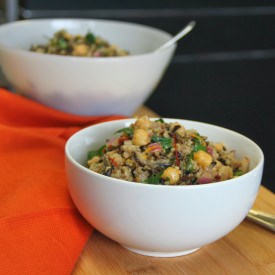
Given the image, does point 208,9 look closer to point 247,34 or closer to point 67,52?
point 247,34

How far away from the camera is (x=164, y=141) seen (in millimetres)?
913

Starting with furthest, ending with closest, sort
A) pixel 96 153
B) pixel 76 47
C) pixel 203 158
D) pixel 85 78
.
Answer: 1. pixel 76 47
2. pixel 85 78
3. pixel 96 153
4. pixel 203 158

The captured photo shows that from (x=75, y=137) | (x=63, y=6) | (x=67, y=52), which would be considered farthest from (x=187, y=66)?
(x=75, y=137)

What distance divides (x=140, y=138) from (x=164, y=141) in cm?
4

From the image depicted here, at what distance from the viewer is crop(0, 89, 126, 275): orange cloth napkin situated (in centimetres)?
82

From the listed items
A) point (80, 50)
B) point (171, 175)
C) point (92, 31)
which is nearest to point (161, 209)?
point (171, 175)

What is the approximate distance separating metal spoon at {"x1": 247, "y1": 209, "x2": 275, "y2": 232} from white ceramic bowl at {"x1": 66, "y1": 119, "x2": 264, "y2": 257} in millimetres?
109

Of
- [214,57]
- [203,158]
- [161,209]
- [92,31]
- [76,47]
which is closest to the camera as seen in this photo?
[161,209]

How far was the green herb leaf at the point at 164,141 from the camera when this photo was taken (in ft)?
2.97

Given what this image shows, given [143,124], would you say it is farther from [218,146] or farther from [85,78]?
[85,78]

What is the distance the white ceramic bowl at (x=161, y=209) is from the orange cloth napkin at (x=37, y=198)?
6 centimetres

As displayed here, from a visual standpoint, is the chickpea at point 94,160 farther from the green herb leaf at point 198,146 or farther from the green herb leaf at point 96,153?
the green herb leaf at point 198,146

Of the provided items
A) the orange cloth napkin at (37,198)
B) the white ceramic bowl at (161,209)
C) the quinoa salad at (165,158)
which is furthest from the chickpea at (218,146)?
the orange cloth napkin at (37,198)

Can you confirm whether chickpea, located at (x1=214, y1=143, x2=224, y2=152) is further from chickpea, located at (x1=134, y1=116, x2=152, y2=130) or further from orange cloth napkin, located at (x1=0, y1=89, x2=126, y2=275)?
orange cloth napkin, located at (x1=0, y1=89, x2=126, y2=275)
